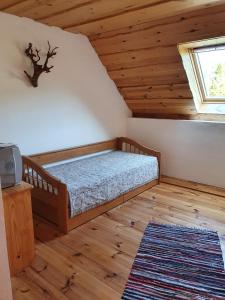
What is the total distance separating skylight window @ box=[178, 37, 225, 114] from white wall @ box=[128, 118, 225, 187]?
0.96 ft

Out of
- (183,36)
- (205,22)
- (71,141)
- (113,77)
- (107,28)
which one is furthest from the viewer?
(113,77)

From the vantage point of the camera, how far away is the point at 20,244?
196 cm

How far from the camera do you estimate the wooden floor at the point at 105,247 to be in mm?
1772

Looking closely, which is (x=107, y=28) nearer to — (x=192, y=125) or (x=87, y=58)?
(x=87, y=58)

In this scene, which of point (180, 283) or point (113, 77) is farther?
point (113, 77)

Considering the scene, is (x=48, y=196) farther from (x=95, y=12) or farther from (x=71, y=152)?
(x=95, y=12)

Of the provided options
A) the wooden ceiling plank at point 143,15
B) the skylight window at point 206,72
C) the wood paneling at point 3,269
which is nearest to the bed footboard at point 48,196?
the wood paneling at point 3,269

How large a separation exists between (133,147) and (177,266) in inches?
92.0

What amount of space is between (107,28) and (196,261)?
2598 millimetres

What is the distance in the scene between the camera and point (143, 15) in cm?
254

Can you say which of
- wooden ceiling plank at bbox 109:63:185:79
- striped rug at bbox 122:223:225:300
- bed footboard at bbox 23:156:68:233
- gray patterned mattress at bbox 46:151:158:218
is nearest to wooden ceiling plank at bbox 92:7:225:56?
wooden ceiling plank at bbox 109:63:185:79

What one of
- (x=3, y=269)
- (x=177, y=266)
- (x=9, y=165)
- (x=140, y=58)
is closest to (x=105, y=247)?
(x=177, y=266)

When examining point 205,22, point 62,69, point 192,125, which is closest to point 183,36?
point 205,22

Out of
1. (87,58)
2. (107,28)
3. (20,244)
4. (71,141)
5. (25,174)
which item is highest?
(107,28)
